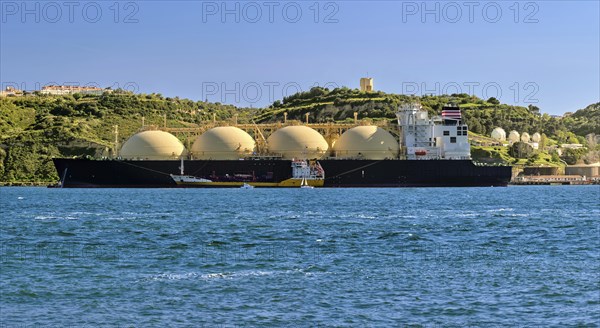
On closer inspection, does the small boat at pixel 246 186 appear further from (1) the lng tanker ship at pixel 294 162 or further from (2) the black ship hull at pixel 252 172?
(2) the black ship hull at pixel 252 172

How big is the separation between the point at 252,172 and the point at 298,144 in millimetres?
6136

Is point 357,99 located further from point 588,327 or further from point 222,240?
point 588,327

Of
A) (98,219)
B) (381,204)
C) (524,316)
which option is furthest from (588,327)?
(381,204)

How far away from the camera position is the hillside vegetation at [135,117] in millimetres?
134250

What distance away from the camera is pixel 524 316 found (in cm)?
1967

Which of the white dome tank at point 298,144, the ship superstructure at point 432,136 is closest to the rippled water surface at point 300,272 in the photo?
the white dome tank at point 298,144

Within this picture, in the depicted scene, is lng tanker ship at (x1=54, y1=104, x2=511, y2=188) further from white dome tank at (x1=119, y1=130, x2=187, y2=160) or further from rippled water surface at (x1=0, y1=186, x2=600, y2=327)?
rippled water surface at (x1=0, y1=186, x2=600, y2=327)

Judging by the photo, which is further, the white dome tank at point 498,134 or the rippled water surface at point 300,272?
the white dome tank at point 498,134

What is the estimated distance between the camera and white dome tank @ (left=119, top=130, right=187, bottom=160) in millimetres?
102000

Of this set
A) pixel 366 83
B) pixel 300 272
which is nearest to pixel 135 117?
pixel 366 83

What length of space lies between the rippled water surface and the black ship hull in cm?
5162

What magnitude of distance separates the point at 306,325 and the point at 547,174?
128m

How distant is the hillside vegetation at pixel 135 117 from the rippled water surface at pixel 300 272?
89.6m

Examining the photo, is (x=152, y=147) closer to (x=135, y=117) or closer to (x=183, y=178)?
(x=183, y=178)
